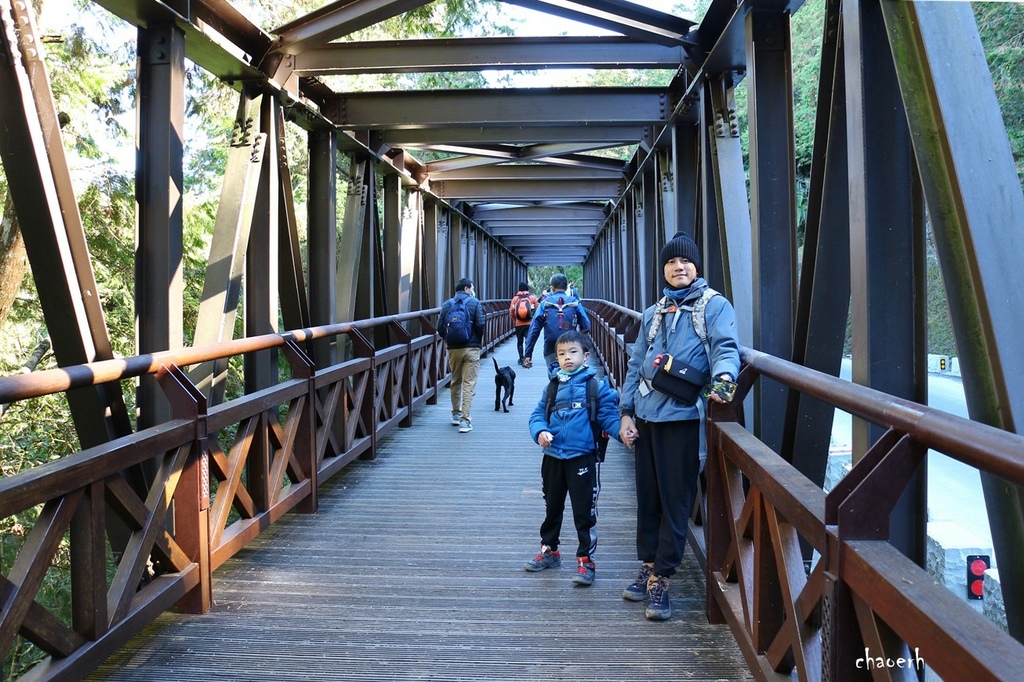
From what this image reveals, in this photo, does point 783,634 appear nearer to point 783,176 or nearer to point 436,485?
point 783,176

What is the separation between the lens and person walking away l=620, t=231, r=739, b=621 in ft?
11.6

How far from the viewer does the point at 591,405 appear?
4.18 metres

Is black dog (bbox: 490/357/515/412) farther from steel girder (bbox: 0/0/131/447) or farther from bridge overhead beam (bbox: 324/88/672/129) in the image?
steel girder (bbox: 0/0/131/447)

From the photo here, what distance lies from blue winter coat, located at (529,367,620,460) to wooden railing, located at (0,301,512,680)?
1.59 metres

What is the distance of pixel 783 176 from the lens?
423cm

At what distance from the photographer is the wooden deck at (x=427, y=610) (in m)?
3.21

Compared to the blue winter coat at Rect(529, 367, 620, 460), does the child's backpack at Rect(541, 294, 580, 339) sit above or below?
above

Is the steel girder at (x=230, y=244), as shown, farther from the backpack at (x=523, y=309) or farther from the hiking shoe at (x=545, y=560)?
the backpack at (x=523, y=309)

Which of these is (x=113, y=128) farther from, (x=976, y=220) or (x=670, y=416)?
(x=976, y=220)

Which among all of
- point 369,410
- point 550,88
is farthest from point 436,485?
point 550,88

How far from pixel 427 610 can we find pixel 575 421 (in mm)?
1144

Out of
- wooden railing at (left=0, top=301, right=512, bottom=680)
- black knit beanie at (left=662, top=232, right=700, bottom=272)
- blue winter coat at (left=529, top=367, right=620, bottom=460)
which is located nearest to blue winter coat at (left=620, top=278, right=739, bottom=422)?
black knit beanie at (left=662, top=232, right=700, bottom=272)

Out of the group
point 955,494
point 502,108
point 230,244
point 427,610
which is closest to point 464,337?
point 502,108

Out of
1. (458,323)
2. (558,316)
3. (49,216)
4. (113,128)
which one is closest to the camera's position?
(49,216)
